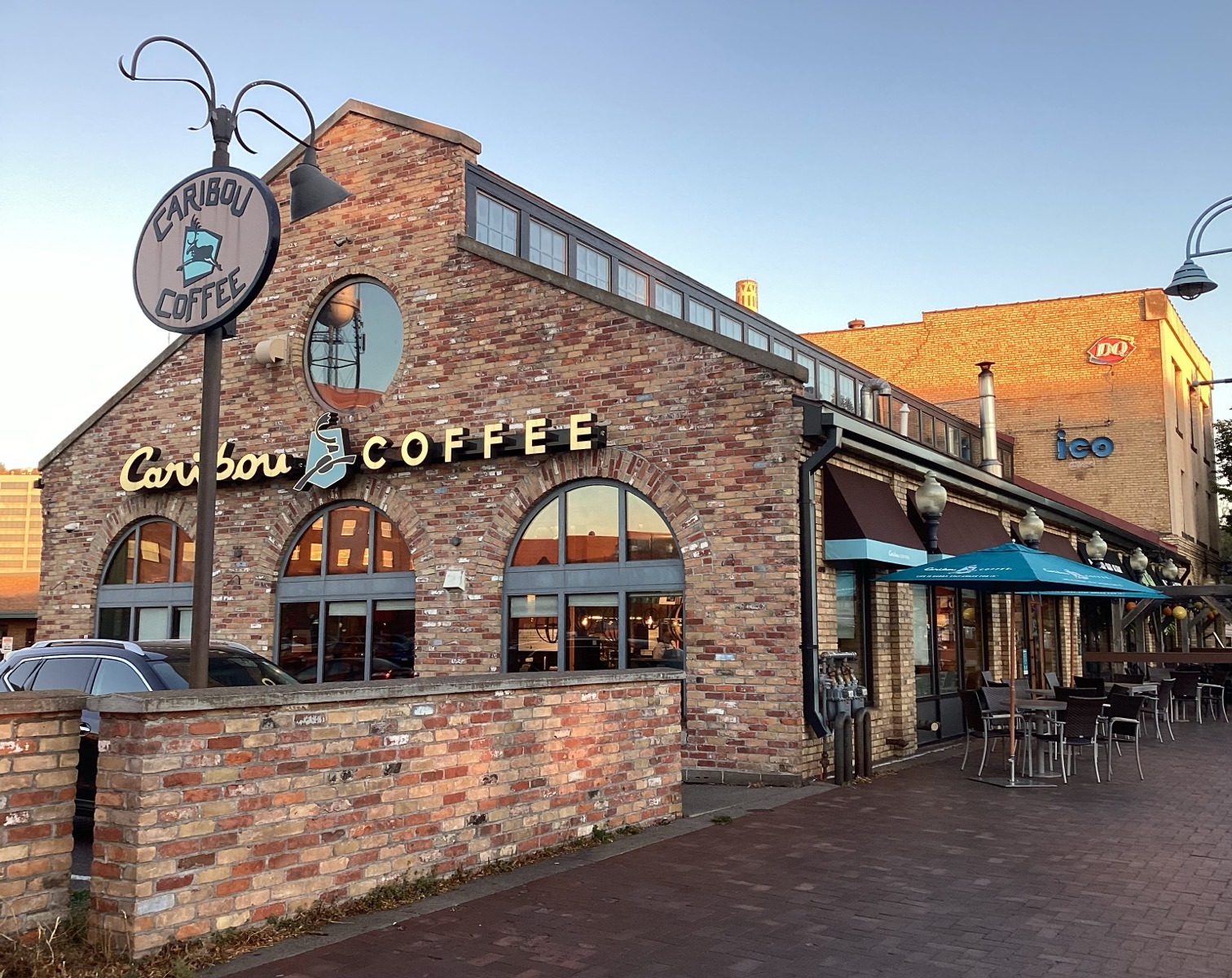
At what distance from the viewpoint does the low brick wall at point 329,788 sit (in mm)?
5293

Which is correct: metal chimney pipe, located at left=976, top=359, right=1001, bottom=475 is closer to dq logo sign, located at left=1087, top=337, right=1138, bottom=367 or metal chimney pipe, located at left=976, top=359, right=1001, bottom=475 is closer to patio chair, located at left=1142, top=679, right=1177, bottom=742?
patio chair, located at left=1142, top=679, right=1177, bottom=742

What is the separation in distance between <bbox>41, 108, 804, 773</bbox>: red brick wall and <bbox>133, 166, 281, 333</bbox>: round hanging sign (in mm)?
5720

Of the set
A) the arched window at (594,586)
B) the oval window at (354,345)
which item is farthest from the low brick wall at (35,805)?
the oval window at (354,345)

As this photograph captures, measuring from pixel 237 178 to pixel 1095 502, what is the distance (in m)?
30.2

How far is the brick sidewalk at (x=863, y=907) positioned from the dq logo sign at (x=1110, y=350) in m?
25.9

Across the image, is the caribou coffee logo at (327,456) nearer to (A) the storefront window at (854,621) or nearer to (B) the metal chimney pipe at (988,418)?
(A) the storefront window at (854,621)

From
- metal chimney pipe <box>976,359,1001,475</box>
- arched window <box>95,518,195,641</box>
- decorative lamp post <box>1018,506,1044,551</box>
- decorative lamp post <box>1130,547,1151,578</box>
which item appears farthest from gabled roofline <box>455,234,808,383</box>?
decorative lamp post <box>1130,547,1151,578</box>

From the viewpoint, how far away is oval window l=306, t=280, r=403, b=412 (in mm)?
15188

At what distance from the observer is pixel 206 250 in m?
7.90

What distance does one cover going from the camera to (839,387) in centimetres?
2214

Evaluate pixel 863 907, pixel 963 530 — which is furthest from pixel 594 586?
pixel 863 907

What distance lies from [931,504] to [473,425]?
5890 mm

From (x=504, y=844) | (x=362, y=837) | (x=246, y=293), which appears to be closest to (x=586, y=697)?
(x=504, y=844)

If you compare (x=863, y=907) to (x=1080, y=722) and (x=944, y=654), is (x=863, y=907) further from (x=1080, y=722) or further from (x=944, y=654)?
(x=944, y=654)
